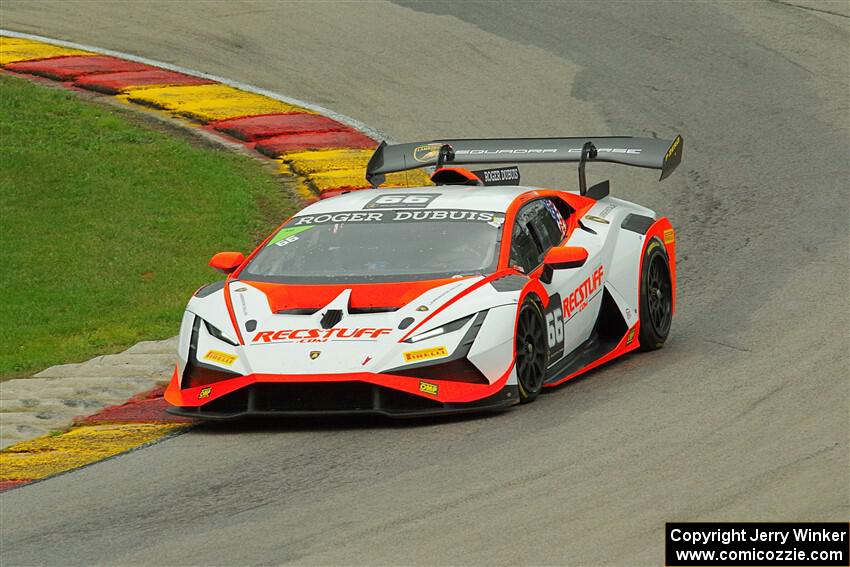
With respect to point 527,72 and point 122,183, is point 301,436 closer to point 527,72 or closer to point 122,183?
point 122,183

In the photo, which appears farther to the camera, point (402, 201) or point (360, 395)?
point (402, 201)

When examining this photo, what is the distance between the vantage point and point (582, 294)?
32.7ft

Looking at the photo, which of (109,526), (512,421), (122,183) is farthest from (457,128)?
(109,526)

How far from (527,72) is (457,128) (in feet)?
6.70

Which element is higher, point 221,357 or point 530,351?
point 530,351

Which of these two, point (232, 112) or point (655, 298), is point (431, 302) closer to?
point (655, 298)

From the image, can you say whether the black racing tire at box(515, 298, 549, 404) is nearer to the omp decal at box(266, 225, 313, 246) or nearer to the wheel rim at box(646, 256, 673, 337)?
the wheel rim at box(646, 256, 673, 337)

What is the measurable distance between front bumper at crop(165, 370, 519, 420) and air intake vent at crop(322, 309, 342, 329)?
1.32 feet

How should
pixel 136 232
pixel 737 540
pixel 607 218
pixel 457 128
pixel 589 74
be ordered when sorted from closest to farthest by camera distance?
1. pixel 737 540
2. pixel 607 218
3. pixel 136 232
4. pixel 457 128
5. pixel 589 74

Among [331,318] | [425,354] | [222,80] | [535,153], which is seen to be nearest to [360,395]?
[425,354]

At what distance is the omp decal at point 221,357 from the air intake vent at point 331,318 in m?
0.53

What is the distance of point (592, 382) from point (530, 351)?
743 millimetres

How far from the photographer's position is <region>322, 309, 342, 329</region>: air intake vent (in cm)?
874

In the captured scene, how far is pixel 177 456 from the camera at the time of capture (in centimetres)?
839
